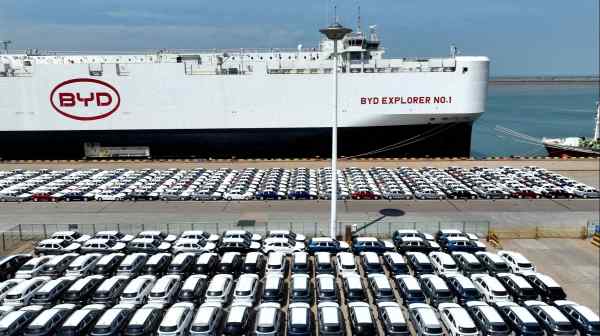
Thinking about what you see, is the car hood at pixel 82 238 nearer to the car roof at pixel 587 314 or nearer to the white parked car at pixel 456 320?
the white parked car at pixel 456 320

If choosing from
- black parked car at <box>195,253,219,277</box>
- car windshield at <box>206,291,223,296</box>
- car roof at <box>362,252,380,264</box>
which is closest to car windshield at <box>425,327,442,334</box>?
car roof at <box>362,252,380,264</box>

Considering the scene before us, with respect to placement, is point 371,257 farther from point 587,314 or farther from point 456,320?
point 587,314

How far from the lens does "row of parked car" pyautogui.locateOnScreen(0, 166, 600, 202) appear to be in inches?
1153

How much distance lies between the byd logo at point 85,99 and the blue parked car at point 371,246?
3568 centimetres

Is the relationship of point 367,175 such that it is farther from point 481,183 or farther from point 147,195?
point 147,195

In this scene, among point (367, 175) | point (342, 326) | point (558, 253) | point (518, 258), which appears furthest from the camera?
point (367, 175)

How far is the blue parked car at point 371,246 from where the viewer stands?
19031 mm

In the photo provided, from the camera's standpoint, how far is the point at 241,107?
4562 centimetres

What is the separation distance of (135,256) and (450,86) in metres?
37.4

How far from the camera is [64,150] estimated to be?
47062 mm

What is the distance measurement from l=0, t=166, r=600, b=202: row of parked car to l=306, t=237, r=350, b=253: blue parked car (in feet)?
32.7

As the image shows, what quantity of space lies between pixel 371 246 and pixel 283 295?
5.67 meters

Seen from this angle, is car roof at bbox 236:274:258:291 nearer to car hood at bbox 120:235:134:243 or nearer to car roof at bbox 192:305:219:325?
car roof at bbox 192:305:219:325

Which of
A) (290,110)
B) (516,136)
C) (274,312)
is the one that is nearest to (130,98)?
(290,110)
